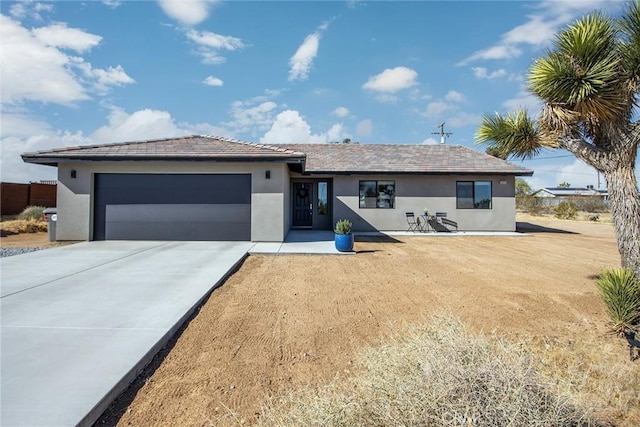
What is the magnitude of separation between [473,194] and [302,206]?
8.71 metres

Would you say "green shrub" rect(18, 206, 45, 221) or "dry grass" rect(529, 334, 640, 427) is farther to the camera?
"green shrub" rect(18, 206, 45, 221)

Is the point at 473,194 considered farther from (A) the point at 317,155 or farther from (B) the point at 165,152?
(B) the point at 165,152

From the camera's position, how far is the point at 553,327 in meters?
4.46

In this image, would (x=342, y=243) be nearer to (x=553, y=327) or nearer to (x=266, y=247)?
(x=266, y=247)

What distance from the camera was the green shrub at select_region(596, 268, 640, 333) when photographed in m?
4.06

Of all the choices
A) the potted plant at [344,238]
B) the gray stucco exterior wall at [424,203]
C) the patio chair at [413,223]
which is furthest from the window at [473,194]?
the potted plant at [344,238]

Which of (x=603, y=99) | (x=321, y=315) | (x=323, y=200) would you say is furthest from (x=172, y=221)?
(x=603, y=99)

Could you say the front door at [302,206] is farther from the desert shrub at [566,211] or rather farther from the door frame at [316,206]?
the desert shrub at [566,211]

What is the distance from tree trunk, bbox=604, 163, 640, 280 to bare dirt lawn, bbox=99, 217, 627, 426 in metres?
0.98

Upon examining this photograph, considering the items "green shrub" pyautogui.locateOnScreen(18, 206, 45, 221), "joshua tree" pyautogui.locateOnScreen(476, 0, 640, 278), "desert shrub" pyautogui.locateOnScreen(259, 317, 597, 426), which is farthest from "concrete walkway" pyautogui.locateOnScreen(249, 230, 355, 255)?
"green shrub" pyautogui.locateOnScreen(18, 206, 45, 221)

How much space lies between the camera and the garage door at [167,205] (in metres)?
11.2

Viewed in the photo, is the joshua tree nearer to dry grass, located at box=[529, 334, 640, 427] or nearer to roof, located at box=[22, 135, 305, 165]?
dry grass, located at box=[529, 334, 640, 427]

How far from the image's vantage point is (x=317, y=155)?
17500 millimetres

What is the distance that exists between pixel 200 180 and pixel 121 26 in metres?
5.04
